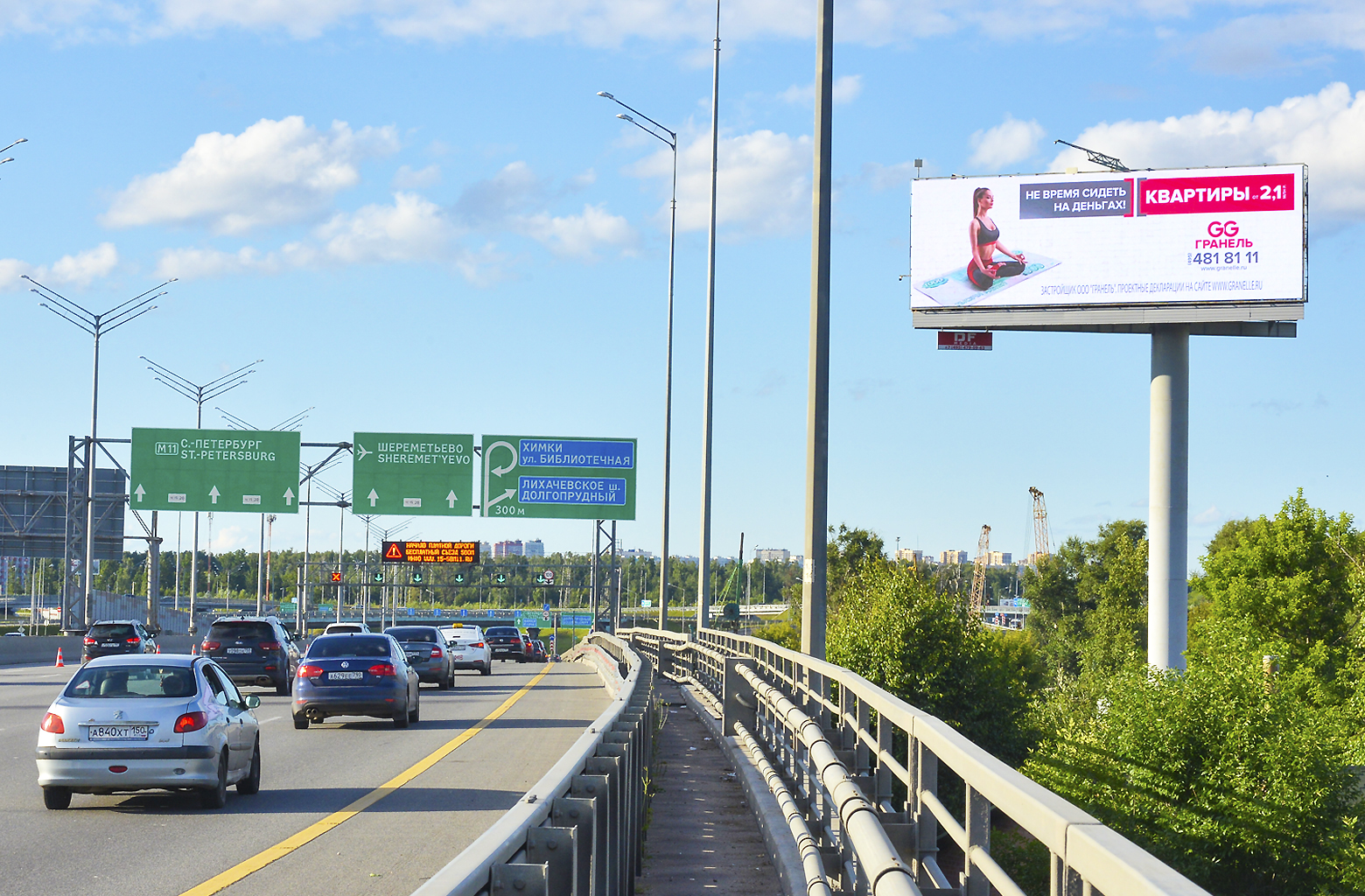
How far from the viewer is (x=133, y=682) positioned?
14.6 m

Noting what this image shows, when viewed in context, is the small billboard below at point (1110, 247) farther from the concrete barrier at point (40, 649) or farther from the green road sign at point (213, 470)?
the concrete barrier at point (40, 649)

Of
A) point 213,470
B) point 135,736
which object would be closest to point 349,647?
point 135,736

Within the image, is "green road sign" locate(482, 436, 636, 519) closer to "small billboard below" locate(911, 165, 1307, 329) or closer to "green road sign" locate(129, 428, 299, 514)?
"green road sign" locate(129, 428, 299, 514)

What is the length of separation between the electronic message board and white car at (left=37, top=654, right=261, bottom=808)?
58780 mm

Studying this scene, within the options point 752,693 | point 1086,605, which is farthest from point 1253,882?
point 1086,605

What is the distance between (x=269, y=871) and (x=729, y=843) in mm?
3468

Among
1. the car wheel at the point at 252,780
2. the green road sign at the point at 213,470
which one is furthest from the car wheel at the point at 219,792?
the green road sign at the point at 213,470

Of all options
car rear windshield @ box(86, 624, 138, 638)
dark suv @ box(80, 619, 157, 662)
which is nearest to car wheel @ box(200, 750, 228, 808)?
dark suv @ box(80, 619, 157, 662)

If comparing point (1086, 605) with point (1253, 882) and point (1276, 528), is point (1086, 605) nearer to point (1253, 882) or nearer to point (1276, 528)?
point (1276, 528)

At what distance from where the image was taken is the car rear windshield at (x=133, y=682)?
1438cm

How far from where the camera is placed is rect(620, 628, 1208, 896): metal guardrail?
324cm

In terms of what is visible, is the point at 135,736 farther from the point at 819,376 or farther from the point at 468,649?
the point at 468,649

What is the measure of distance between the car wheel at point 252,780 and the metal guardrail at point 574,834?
5.41 m

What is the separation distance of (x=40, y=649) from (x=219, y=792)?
42.1 metres
